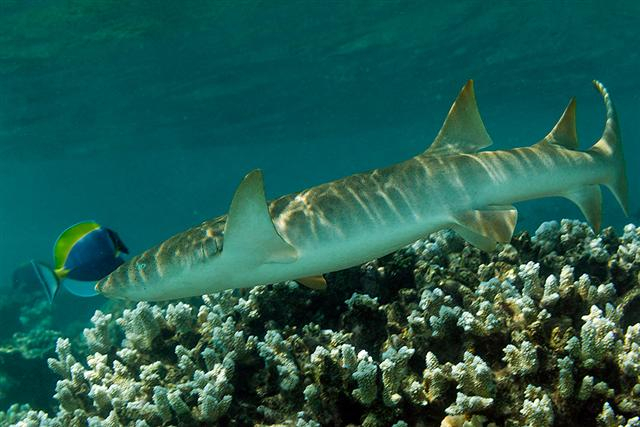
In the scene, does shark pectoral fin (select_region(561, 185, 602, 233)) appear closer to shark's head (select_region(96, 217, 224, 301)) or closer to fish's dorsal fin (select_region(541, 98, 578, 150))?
fish's dorsal fin (select_region(541, 98, 578, 150))

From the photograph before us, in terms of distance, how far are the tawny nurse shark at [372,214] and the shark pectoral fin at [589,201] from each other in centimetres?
1

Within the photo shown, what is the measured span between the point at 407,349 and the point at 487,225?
158 cm

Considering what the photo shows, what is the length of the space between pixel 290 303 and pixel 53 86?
94.2ft

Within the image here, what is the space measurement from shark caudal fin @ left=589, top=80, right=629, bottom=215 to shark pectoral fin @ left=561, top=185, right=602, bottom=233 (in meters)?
0.26

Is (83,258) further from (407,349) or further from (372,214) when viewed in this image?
(407,349)

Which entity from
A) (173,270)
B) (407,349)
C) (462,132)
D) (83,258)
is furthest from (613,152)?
(83,258)

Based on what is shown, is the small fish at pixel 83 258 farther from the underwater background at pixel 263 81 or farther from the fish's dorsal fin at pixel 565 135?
the fish's dorsal fin at pixel 565 135

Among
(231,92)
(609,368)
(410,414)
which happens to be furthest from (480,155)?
(231,92)

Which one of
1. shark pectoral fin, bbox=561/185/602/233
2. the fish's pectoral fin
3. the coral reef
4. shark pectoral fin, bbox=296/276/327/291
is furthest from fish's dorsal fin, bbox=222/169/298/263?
shark pectoral fin, bbox=561/185/602/233

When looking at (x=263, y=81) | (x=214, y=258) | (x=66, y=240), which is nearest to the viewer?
(x=214, y=258)

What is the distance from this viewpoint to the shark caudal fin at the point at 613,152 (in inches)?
206

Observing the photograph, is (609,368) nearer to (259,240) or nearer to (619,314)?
(619,314)

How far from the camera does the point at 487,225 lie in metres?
4.43

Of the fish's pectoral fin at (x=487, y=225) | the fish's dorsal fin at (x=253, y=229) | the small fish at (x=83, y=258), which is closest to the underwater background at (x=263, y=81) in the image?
the fish's pectoral fin at (x=487, y=225)
